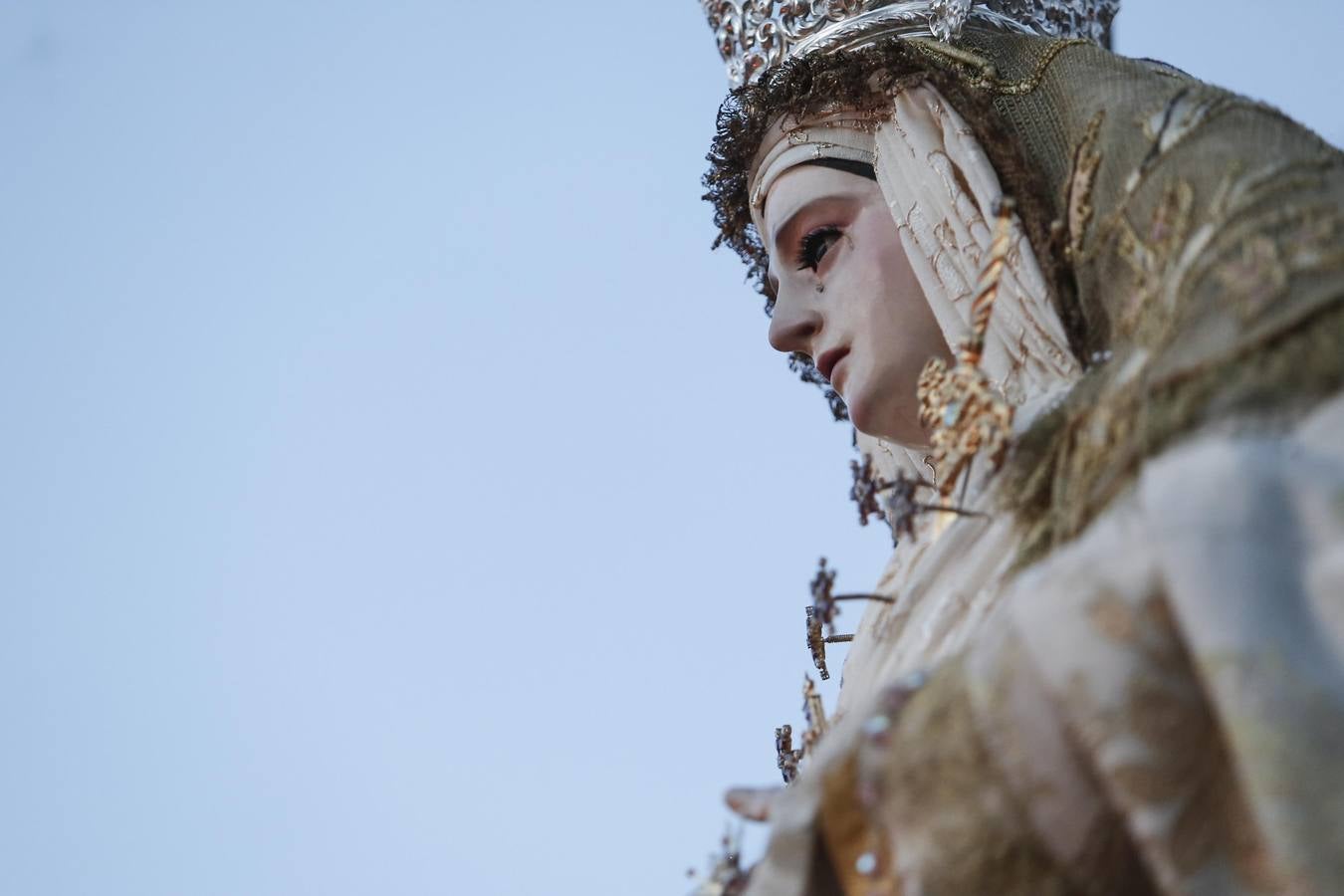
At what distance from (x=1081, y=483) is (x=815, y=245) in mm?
2266

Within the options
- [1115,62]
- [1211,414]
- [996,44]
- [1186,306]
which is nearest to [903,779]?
[1211,414]

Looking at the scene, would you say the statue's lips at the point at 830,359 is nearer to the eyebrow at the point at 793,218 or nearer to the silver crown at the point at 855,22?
the eyebrow at the point at 793,218

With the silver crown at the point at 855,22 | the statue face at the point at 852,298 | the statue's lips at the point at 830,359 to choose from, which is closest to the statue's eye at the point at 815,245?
the statue face at the point at 852,298

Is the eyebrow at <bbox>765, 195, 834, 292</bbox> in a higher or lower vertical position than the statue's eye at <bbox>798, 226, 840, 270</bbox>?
higher

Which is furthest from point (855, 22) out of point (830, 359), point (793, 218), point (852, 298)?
point (830, 359)

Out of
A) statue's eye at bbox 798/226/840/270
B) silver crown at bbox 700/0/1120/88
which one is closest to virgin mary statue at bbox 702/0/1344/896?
statue's eye at bbox 798/226/840/270

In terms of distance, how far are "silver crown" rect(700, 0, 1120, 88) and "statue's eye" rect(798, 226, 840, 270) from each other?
0.70 m

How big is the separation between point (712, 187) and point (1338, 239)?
3.15 meters

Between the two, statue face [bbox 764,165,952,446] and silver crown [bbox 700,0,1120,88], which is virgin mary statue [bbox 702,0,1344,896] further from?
silver crown [bbox 700,0,1120,88]

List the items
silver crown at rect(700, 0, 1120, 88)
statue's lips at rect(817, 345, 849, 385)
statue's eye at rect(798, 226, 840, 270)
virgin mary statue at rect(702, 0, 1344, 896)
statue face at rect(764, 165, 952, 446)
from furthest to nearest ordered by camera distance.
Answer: silver crown at rect(700, 0, 1120, 88) < statue's eye at rect(798, 226, 840, 270) < statue's lips at rect(817, 345, 849, 385) < statue face at rect(764, 165, 952, 446) < virgin mary statue at rect(702, 0, 1344, 896)

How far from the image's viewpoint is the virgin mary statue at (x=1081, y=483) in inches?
83.3

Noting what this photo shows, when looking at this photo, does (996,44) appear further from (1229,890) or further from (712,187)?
(1229,890)

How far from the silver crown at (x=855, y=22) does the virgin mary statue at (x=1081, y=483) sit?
1.01 ft

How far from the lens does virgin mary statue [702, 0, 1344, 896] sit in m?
2.12
